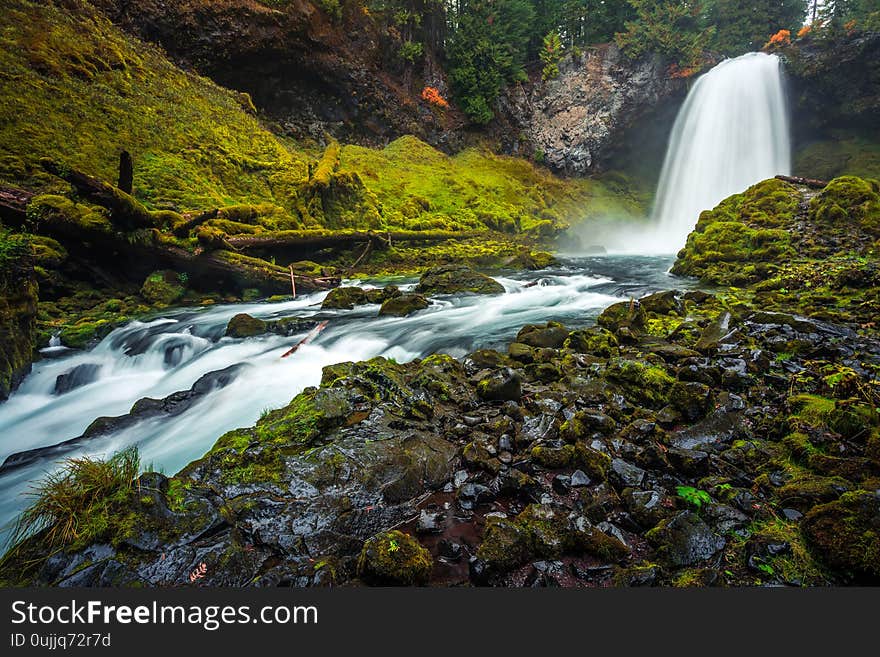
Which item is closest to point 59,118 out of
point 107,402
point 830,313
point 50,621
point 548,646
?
point 107,402

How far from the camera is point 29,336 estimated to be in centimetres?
577

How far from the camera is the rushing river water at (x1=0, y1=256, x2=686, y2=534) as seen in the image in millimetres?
4281

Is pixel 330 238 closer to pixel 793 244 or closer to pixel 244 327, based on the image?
pixel 244 327

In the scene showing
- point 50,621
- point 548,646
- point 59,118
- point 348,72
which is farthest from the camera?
point 348,72

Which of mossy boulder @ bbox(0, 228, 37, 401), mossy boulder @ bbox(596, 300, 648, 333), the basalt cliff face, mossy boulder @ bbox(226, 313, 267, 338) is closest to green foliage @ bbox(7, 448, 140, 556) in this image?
mossy boulder @ bbox(0, 228, 37, 401)

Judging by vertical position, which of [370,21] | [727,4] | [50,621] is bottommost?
[50,621]

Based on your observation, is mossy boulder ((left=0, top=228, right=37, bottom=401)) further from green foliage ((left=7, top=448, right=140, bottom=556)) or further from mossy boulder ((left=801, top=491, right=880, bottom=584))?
mossy boulder ((left=801, top=491, right=880, bottom=584))

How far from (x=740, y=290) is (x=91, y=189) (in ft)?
48.5

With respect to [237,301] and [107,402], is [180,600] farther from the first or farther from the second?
[237,301]

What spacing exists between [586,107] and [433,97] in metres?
13.0

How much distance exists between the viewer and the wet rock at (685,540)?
1975 mm

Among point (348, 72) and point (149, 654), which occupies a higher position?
point (348, 72)

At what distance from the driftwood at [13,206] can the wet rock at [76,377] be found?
4.45 m

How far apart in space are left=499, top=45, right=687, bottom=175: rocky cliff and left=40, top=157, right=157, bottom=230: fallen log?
93.5ft
